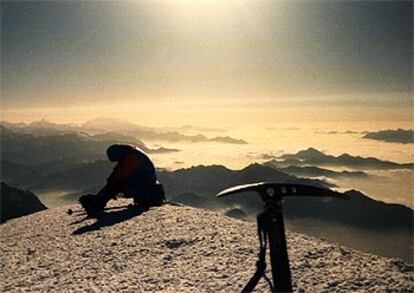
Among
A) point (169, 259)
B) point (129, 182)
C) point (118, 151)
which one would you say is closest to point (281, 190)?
point (169, 259)

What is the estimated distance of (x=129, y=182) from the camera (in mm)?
14016

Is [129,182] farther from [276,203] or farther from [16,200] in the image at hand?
[16,200]

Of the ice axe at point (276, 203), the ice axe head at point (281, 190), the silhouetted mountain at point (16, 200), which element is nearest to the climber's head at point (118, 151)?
the ice axe at point (276, 203)

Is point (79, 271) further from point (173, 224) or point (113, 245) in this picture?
point (173, 224)

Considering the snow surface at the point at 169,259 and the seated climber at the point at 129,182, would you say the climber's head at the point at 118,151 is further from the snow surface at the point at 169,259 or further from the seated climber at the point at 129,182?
the snow surface at the point at 169,259

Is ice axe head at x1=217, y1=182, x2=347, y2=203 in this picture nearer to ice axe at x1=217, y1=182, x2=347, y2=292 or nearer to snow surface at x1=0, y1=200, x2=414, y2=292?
ice axe at x1=217, y1=182, x2=347, y2=292

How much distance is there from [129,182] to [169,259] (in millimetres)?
5459

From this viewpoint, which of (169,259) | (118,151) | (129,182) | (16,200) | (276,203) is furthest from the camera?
(16,200)

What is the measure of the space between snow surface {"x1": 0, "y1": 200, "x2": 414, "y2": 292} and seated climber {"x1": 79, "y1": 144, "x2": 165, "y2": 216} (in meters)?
0.77

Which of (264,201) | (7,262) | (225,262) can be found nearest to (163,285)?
(225,262)

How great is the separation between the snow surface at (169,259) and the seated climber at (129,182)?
767 mm

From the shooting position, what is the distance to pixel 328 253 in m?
8.23

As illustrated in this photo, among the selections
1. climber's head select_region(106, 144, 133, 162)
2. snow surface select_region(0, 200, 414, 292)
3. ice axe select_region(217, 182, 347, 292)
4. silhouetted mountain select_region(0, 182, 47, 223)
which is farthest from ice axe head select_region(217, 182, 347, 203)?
silhouetted mountain select_region(0, 182, 47, 223)

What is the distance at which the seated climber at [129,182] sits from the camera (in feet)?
45.1
